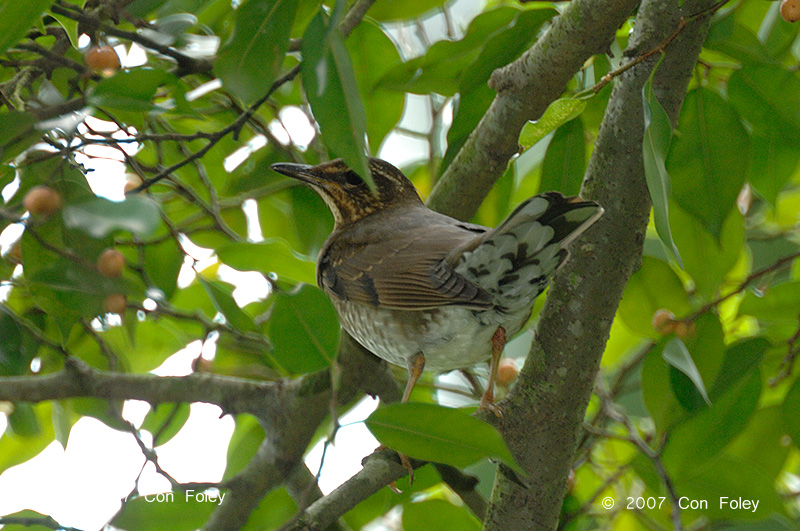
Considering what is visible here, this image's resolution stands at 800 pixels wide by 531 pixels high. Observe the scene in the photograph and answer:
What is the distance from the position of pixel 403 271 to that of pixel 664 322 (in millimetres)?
978

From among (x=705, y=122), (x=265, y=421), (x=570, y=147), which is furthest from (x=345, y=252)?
(x=705, y=122)

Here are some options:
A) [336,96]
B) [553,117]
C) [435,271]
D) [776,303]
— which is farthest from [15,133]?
[776,303]

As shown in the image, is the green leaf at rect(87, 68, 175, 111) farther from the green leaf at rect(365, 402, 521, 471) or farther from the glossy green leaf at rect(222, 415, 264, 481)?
the glossy green leaf at rect(222, 415, 264, 481)

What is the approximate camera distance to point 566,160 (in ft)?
8.79

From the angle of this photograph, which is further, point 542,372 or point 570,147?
point 570,147

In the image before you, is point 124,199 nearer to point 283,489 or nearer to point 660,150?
point 660,150

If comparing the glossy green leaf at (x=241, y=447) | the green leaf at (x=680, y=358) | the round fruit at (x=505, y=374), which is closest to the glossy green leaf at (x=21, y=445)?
the glossy green leaf at (x=241, y=447)

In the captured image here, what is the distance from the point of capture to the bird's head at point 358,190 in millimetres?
3230

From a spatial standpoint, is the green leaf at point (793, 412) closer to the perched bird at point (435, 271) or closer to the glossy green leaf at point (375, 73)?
the perched bird at point (435, 271)

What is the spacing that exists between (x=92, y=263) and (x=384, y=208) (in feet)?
5.93

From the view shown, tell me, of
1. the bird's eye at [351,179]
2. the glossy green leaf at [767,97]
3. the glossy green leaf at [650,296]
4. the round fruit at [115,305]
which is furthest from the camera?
the bird's eye at [351,179]

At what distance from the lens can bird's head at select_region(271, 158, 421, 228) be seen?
127 inches

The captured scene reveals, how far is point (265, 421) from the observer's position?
105 inches

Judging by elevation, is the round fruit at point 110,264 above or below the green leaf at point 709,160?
above
